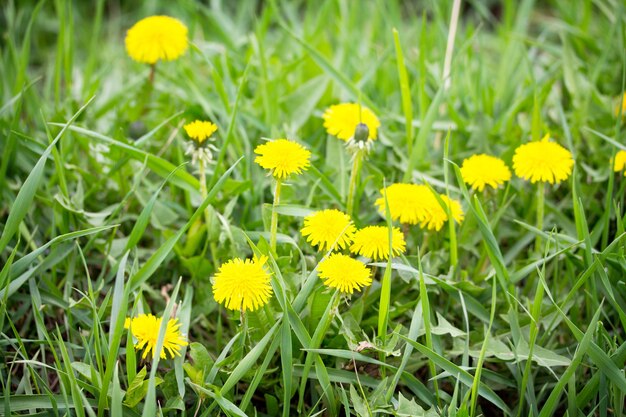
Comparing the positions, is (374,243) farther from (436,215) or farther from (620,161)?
(620,161)

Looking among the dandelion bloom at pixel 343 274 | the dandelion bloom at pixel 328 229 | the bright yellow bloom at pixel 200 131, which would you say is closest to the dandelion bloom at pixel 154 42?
the bright yellow bloom at pixel 200 131

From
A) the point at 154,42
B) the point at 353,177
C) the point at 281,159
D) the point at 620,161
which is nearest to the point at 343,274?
the point at 281,159

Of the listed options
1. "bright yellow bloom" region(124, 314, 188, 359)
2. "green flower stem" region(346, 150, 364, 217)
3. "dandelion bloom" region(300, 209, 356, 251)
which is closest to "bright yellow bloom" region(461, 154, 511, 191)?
"green flower stem" region(346, 150, 364, 217)

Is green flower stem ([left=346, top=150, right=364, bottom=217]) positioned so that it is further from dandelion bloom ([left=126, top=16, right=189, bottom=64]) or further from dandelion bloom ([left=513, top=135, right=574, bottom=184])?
dandelion bloom ([left=126, top=16, right=189, bottom=64])

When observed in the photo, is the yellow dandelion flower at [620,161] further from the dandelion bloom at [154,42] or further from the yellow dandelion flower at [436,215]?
the dandelion bloom at [154,42]

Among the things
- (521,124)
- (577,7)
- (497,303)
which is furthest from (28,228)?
(577,7)

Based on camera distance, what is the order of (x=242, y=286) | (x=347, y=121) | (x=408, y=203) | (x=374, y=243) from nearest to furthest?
(x=242, y=286), (x=374, y=243), (x=408, y=203), (x=347, y=121)
